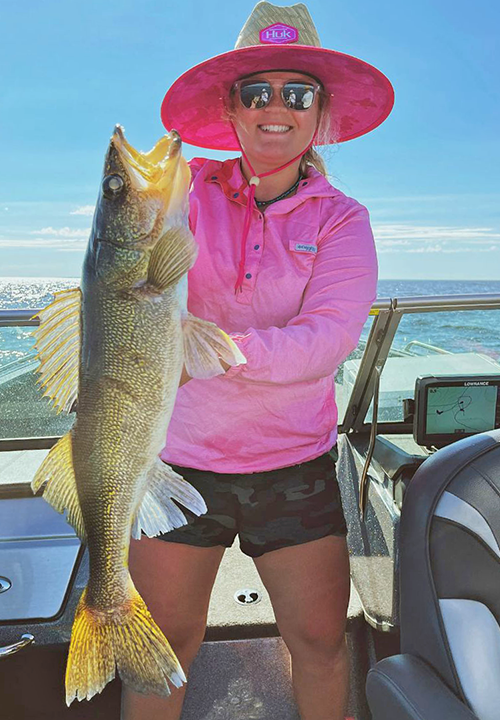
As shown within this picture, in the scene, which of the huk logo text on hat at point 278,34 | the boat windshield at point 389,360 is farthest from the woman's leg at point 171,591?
the boat windshield at point 389,360

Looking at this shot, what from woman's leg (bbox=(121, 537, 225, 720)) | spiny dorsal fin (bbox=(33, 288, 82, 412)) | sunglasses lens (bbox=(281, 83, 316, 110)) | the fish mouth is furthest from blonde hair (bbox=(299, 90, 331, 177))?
woman's leg (bbox=(121, 537, 225, 720))

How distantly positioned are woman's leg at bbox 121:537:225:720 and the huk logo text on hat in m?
1.67

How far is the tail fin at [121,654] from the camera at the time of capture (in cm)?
173

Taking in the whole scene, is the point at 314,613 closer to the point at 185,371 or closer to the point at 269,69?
the point at 185,371

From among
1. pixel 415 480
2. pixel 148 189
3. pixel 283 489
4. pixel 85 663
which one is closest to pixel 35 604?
pixel 85 663

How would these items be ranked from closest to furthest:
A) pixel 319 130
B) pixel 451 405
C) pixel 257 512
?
1. pixel 257 512
2. pixel 319 130
3. pixel 451 405

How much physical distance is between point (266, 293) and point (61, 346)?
2.14 ft

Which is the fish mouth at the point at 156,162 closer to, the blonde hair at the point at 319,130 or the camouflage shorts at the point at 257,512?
the blonde hair at the point at 319,130

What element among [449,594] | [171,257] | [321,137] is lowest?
[449,594]

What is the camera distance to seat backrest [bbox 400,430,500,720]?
5.26 ft

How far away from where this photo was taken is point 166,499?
1.76 metres

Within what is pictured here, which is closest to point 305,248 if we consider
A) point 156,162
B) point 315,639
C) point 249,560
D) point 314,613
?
point 156,162

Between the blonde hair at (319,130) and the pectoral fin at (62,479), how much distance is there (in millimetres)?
1233

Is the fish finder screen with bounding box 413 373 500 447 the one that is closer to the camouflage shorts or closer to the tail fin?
the camouflage shorts
